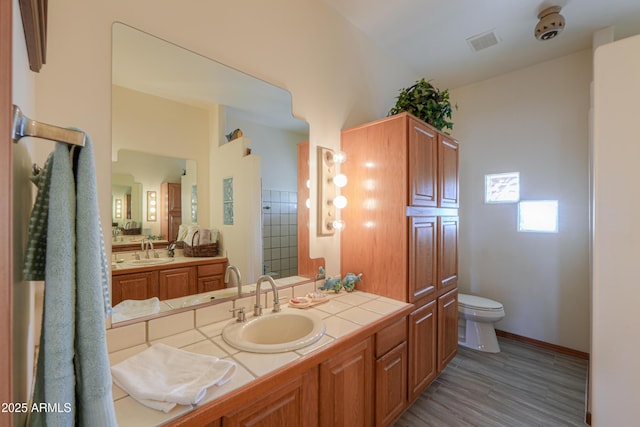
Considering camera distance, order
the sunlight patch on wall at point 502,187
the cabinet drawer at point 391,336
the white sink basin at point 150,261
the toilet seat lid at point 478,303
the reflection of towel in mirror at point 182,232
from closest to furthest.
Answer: the white sink basin at point 150,261 → the reflection of towel in mirror at point 182,232 → the cabinet drawer at point 391,336 → the toilet seat lid at point 478,303 → the sunlight patch on wall at point 502,187

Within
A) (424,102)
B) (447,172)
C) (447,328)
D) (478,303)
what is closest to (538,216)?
(478,303)

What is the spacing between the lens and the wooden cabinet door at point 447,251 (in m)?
2.09

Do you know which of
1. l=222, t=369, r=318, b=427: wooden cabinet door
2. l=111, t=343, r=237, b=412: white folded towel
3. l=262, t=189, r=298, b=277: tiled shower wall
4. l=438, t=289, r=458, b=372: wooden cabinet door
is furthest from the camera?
l=438, t=289, r=458, b=372: wooden cabinet door

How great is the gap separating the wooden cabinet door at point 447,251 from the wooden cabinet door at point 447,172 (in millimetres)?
149

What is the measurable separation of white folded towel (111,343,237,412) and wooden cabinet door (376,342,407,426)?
948 millimetres

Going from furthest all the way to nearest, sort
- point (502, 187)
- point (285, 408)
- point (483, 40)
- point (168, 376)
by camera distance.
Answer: point (502, 187)
point (483, 40)
point (285, 408)
point (168, 376)

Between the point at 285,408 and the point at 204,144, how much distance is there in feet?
4.35

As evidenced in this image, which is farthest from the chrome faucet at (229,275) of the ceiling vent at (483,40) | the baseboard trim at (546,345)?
the baseboard trim at (546,345)

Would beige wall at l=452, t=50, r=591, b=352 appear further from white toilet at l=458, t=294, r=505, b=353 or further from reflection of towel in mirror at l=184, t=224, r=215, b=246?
reflection of towel in mirror at l=184, t=224, r=215, b=246

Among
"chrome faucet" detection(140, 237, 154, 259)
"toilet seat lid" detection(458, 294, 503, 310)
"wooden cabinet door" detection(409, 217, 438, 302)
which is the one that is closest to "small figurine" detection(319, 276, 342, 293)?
"wooden cabinet door" detection(409, 217, 438, 302)

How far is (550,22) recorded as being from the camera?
2.00m

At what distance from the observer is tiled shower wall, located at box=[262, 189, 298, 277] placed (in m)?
1.70

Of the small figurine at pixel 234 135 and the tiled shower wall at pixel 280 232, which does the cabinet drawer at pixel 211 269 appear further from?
the small figurine at pixel 234 135

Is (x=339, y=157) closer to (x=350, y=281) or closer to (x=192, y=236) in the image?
(x=350, y=281)
